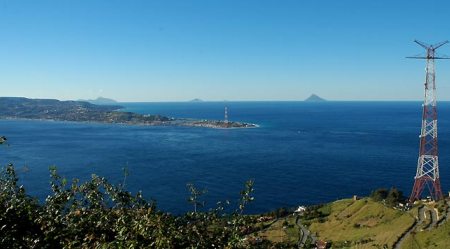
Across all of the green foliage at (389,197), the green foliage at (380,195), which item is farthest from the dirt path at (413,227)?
the green foliage at (380,195)

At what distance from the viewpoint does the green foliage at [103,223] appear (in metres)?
9.65

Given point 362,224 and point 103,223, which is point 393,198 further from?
point 103,223

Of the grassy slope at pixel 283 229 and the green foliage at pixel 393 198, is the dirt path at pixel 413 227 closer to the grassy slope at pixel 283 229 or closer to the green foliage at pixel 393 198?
the green foliage at pixel 393 198

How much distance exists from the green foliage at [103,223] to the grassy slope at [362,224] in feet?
135

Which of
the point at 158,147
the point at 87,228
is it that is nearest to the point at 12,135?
the point at 158,147

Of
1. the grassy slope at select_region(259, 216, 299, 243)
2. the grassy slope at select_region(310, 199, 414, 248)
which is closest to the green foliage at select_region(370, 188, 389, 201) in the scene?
the grassy slope at select_region(310, 199, 414, 248)

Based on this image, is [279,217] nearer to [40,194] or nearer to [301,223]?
[301,223]

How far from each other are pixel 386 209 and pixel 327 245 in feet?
60.5

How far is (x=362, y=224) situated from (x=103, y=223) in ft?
190

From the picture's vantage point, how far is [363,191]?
93375 millimetres

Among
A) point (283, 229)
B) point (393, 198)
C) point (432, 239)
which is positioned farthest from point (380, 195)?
point (432, 239)

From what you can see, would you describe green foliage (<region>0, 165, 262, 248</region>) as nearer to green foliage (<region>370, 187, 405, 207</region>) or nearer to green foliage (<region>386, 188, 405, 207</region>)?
green foliage (<region>370, 187, 405, 207</region>)

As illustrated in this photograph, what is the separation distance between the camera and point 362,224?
6306 centimetres

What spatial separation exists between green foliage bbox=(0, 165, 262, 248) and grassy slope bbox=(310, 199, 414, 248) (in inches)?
1615
